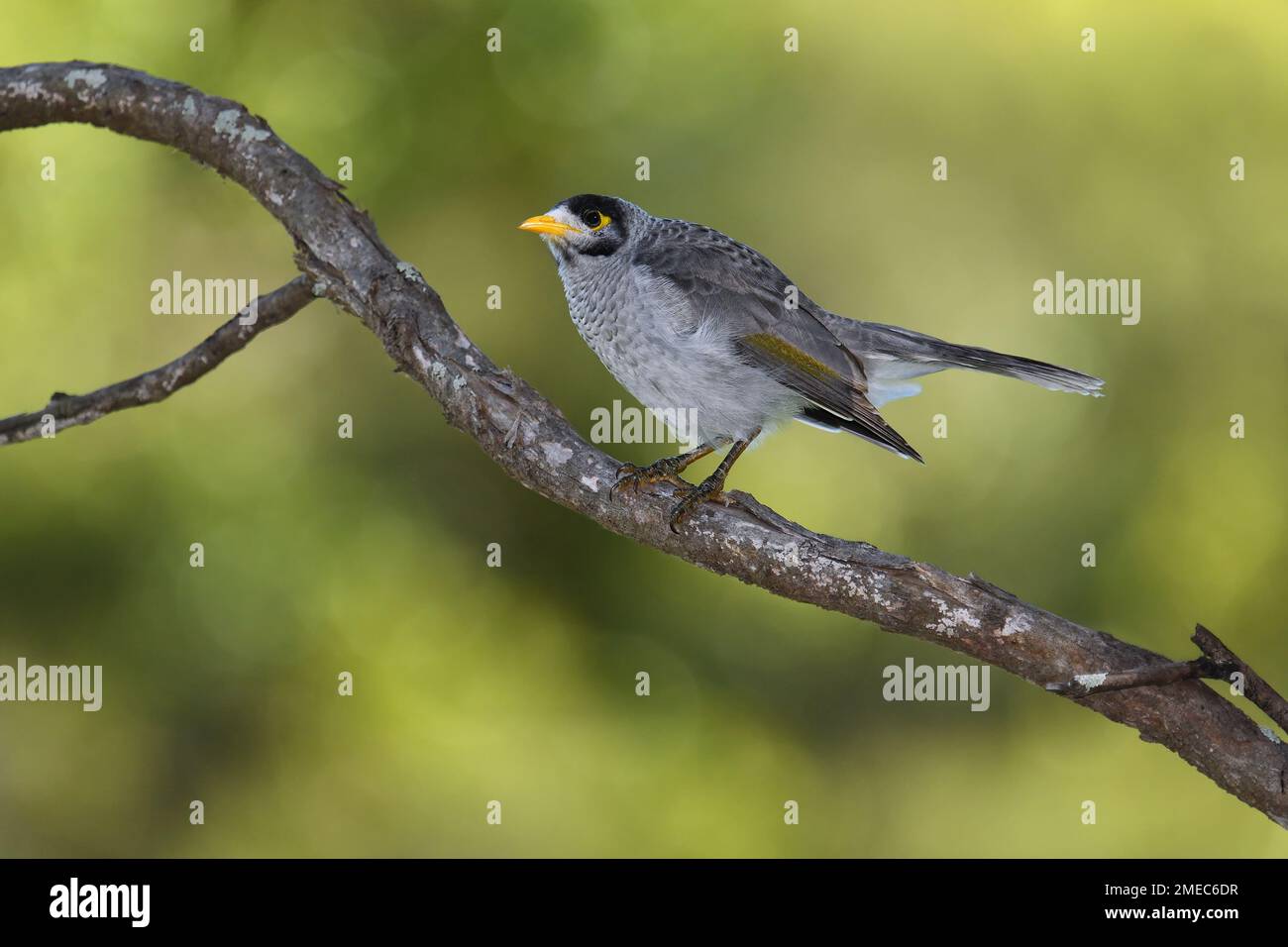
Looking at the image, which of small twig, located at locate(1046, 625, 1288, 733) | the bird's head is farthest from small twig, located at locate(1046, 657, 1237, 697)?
the bird's head

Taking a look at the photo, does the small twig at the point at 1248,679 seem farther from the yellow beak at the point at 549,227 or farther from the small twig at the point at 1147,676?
the yellow beak at the point at 549,227

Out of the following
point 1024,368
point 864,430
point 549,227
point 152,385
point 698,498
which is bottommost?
point 698,498

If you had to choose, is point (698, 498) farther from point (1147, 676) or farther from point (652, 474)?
point (1147, 676)

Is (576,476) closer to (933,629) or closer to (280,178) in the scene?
(933,629)

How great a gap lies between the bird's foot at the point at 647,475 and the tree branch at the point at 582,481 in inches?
1.1

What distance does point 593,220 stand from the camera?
3590 mm

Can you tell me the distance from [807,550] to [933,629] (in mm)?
344

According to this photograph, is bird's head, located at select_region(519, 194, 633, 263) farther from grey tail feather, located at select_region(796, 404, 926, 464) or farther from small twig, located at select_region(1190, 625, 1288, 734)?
small twig, located at select_region(1190, 625, 1288, 734)

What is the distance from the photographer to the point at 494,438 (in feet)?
10.5

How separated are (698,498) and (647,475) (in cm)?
18

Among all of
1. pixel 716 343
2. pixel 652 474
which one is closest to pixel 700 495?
pixel 652 474

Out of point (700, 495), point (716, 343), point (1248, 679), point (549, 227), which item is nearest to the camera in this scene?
point (1248, 679)

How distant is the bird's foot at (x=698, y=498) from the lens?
301cm

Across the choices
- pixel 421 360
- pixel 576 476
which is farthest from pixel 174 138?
pixel 576 476
